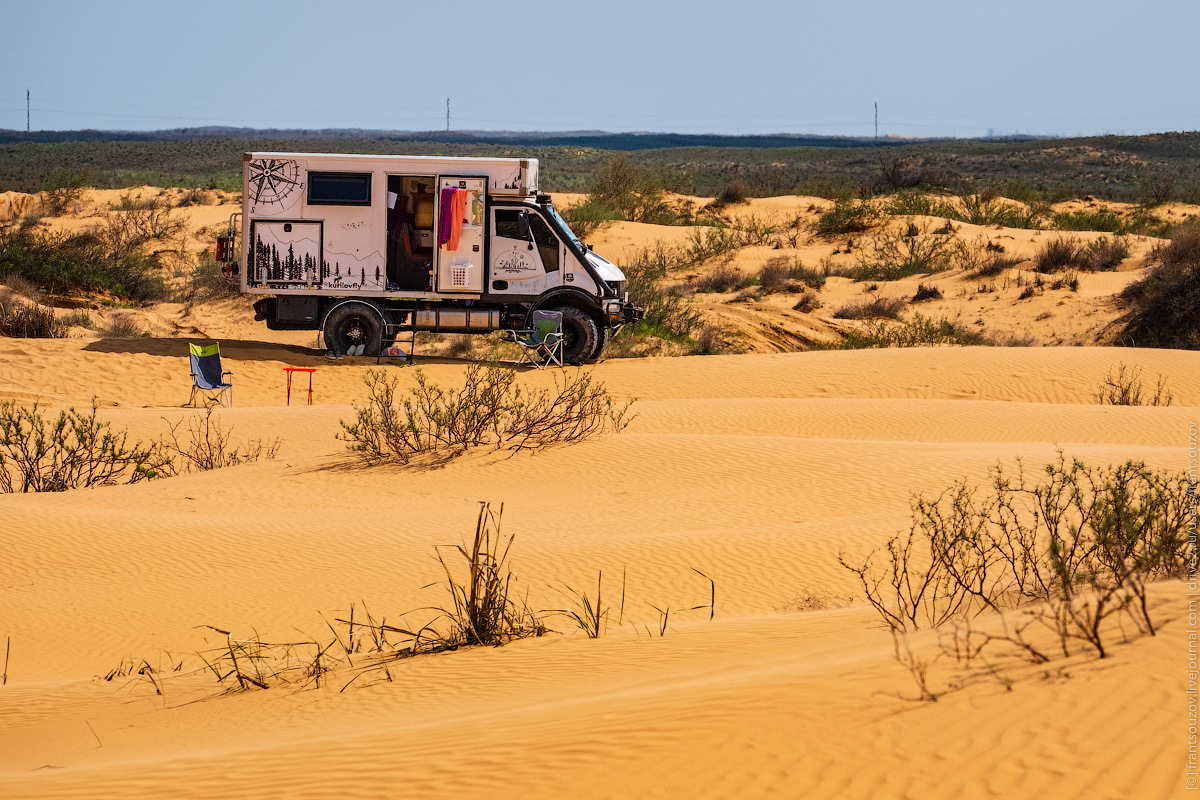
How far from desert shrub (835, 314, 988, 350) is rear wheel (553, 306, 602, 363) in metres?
5.79

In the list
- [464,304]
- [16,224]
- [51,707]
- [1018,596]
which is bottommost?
[51,707]

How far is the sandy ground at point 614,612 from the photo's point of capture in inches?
141

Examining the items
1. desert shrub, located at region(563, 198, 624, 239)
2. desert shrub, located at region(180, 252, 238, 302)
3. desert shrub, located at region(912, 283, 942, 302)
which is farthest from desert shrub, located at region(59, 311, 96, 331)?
desert shrub, located at region(912, 283, 942, 302)

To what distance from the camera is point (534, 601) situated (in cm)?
716

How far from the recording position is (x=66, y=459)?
11.6 meters

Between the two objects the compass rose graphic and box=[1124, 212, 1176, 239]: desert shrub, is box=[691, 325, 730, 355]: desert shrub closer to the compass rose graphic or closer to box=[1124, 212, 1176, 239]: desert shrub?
the compass rose graphic

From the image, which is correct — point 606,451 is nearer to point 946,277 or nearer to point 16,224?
point 946,277

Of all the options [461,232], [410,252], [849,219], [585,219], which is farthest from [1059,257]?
[410,252]

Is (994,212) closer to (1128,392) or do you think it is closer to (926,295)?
(926,295)

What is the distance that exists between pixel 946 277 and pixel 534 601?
72.2ft

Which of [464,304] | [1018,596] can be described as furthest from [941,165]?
[1018,596]

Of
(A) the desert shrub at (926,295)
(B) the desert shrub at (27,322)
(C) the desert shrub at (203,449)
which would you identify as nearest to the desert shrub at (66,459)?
(C) the desert shrub at (203,449)

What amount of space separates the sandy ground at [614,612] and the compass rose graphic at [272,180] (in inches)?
126

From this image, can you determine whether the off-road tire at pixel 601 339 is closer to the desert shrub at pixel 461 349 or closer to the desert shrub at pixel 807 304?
the desert shrub at pixel 461 349
